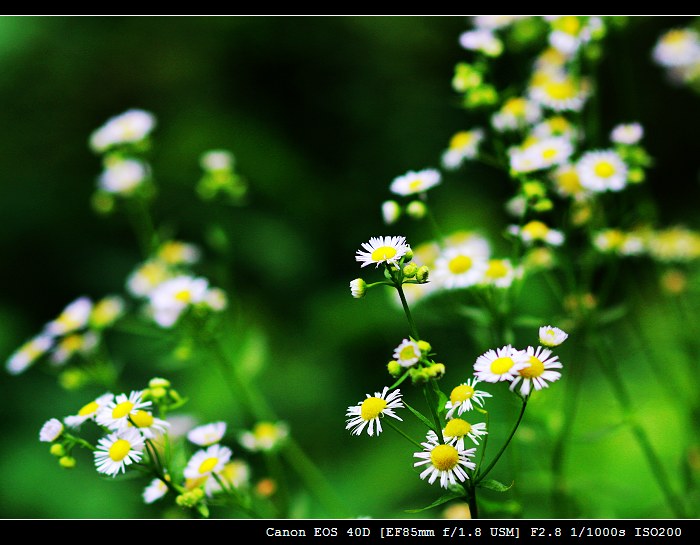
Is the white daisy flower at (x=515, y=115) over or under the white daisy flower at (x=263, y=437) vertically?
over

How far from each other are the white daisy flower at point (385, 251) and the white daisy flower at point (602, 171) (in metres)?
0.70

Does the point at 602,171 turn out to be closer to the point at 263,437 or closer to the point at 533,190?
the point at 533,190

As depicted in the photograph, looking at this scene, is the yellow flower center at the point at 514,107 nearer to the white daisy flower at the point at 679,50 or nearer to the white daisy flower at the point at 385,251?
the white daisy flower at the point at 679,50

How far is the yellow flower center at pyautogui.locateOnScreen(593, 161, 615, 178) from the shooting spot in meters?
1.50

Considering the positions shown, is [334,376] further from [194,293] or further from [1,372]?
[1,372]

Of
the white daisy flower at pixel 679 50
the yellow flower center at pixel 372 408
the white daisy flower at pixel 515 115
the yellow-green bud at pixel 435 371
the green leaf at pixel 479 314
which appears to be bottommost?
the yellow-green bud at pixel 435 371

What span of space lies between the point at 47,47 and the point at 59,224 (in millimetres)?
747

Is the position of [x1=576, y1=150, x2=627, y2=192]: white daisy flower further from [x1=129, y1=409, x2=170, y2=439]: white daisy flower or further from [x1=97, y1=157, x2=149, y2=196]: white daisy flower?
A: [x1=97, y1=157, x2=149, y2=196]: white daisy flower

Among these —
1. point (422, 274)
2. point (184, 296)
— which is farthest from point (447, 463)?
point (184, 296)

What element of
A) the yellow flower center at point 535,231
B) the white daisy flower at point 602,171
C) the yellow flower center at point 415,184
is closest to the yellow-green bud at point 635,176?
the white daisy flower at point 602,171

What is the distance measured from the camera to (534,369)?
0.91 metres

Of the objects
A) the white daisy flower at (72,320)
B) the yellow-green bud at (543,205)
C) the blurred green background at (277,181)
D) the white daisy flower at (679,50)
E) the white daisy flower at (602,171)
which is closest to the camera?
the yellow-green bud at (543,205)

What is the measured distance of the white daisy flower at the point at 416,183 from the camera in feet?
4.39
